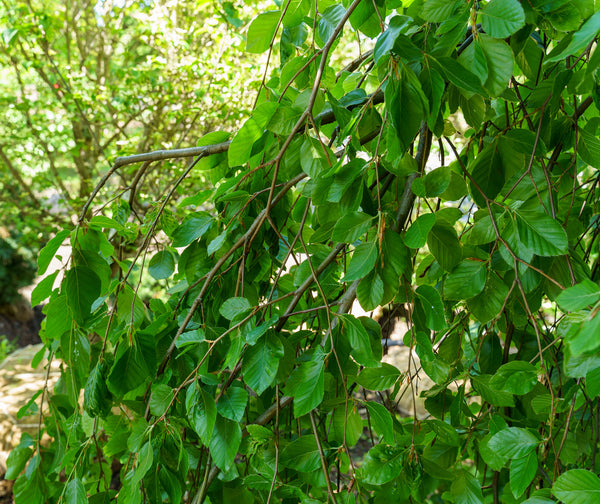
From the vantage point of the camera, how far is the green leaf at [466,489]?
0.65 m

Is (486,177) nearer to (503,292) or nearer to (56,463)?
(503,292)

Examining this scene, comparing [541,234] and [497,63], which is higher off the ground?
[497,63]

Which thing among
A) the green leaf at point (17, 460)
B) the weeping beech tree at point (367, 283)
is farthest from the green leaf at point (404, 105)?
the green leaf at point (17, 460)

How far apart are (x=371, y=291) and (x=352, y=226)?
0.25ft

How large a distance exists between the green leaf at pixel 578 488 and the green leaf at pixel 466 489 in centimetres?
19

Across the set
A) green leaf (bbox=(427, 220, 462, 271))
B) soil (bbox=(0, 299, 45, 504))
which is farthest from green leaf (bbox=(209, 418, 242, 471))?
soil (bbox=(0, 299, 45, 504))

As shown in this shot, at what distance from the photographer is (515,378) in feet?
1.87

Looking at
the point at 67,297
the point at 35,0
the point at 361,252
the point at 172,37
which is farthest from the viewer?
the point at 35,0

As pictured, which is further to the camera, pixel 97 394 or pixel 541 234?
pixel 97 394

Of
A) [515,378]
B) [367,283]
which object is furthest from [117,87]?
[515,378]

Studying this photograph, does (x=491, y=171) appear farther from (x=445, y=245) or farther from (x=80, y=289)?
(x=80, y=289)

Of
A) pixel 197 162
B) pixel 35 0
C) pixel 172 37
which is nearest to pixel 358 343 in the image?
pixel 197 162

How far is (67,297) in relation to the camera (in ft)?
2.28

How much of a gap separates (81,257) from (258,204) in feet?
0.91
